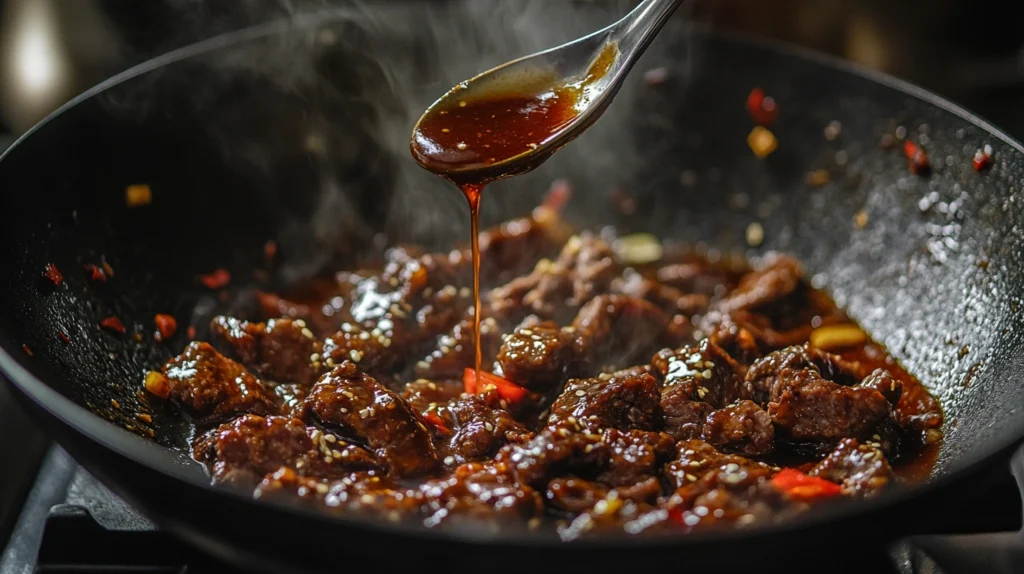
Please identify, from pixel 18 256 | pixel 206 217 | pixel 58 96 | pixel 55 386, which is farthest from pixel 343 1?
pixel 55 386

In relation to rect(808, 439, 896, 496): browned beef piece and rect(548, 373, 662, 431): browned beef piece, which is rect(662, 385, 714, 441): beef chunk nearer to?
rect(548, 373, 662, 431): browned beef piece

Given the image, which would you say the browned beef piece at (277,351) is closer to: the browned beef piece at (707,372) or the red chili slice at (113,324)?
the red chili slice at (113,324)

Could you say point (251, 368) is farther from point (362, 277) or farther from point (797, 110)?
point (797, 110)

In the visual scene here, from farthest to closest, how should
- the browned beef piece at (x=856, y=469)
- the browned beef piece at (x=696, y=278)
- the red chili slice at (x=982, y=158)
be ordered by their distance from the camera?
1. the browned beef piece at (x=696, y=278)
2. the red chili slice at (x=982, y=158)
3. the browned beef piece at (x=856, y=469)

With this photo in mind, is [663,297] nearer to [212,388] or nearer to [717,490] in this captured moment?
[717,490]

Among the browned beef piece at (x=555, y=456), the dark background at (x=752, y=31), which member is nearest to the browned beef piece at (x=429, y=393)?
the browned beef piece at (x=555, y=456)
